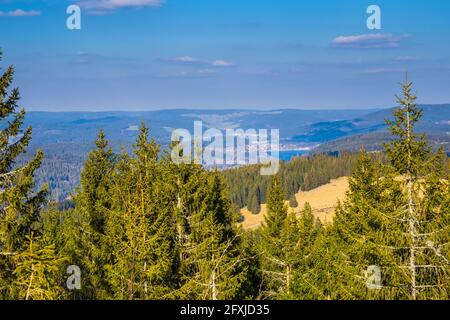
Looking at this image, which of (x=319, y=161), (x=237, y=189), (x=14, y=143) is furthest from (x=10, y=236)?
(x=319, y=161)

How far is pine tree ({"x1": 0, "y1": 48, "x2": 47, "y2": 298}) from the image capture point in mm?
15977

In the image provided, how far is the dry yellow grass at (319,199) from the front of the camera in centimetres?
15176

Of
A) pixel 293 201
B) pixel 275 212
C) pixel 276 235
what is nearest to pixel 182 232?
pixel 276 235

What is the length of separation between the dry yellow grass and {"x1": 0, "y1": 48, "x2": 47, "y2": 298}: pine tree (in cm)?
12727

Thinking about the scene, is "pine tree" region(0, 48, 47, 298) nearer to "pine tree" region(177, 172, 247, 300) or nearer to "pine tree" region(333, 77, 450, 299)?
"pine tree" region(177, 172, 247, 300)

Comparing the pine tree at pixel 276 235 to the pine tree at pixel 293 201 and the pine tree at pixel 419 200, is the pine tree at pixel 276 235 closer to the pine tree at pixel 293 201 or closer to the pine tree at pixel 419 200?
the pine tree at pixel 419 200

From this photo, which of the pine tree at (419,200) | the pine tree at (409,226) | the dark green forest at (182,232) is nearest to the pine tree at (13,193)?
the dark green forest at (182,232)

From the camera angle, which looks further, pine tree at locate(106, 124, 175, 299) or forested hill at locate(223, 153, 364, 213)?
forested hill at locate(223, 153, 364, 213)

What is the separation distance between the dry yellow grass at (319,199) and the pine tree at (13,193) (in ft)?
418

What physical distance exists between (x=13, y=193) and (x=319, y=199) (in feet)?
523

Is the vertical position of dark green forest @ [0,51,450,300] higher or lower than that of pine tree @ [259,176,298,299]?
higher

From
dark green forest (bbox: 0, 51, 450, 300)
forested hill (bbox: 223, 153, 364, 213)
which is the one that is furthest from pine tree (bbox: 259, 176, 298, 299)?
forested hill (bbox: 223, 153, 364, 213)

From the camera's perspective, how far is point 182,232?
21.2 m

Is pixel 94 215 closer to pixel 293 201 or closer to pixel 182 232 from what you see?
pixel 182 232
